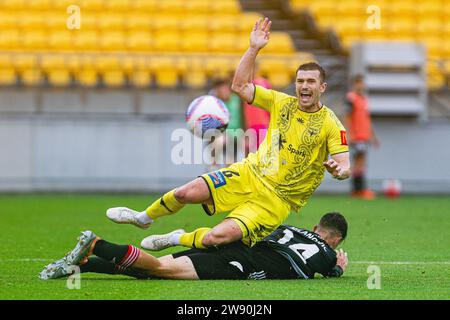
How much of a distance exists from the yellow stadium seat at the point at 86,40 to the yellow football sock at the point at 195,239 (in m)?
12.9

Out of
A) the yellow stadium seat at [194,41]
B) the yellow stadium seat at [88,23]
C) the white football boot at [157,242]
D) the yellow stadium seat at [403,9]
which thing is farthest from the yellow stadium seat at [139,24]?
the white football boot at [157,242]

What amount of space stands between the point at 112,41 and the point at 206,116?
10.3 metres

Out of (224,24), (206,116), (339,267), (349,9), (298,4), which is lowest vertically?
(339,267)

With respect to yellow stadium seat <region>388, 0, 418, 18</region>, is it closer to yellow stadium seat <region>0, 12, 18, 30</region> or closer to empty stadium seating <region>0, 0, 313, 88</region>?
empty stadium seating <region>0, 0, 313, 88</region>

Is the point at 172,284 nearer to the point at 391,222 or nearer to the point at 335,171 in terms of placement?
the point at 335,171

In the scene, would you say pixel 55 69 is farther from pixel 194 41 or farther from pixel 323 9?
pixel 323 9

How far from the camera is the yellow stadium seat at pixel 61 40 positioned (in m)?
20.2

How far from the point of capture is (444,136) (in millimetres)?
19156

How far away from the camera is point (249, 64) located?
26.2 feet

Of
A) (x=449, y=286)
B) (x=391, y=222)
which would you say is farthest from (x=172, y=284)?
(x=391, y=222)

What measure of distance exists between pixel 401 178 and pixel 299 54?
10.8 feet

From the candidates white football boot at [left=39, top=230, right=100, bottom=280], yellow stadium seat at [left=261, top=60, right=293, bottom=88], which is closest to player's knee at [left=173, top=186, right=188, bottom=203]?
white football boot at [left=39, top=230, right=100, bottom=280]

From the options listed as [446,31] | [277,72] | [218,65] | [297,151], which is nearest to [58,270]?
[297,151]

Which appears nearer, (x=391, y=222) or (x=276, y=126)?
(x=276, y=126)
